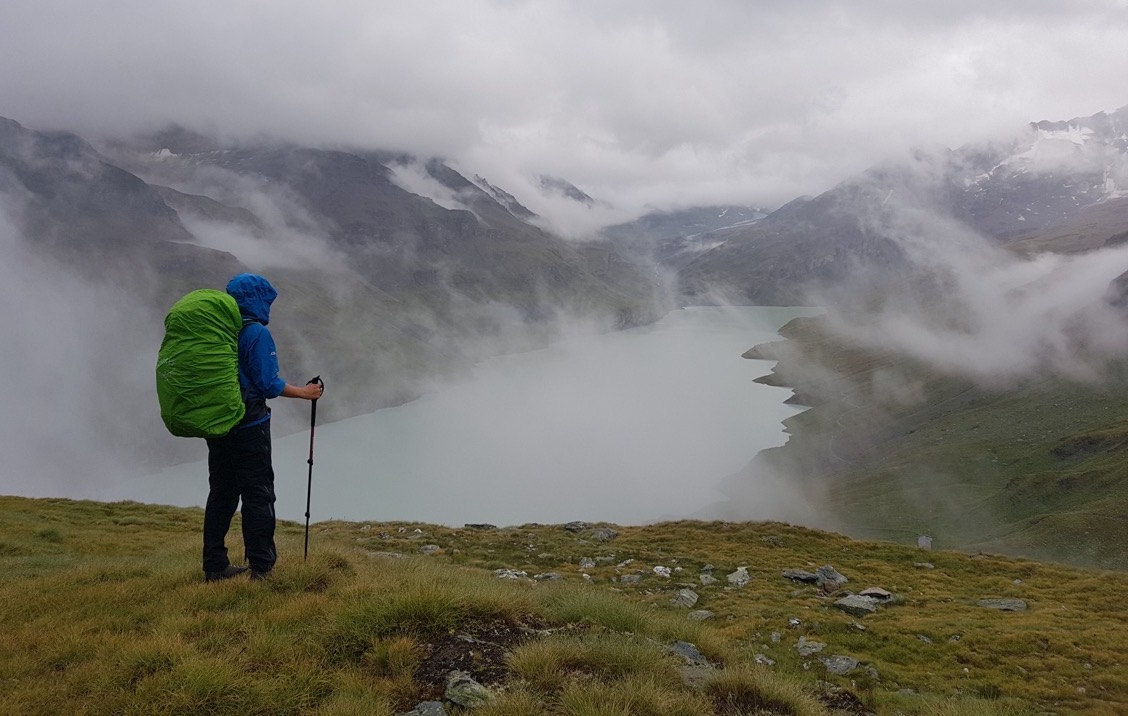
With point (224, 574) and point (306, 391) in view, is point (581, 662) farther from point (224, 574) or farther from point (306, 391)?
point (224, 574)

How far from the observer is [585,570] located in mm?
22203

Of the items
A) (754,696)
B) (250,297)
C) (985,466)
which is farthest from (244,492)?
(985,466)

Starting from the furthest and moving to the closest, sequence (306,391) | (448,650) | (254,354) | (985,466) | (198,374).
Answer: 1. (985,466)
2. (306,391)
3. (254,354)
4. (198,374)
5. (448,650)

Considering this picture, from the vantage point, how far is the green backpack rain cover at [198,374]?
703 cm

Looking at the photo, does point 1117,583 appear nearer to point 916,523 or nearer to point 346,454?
point 916,523

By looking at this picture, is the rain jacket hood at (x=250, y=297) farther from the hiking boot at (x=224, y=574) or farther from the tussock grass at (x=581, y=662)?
the tussock grass at (x=581, y=662)

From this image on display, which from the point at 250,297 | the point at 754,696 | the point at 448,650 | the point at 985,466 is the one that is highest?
the point at 250,297

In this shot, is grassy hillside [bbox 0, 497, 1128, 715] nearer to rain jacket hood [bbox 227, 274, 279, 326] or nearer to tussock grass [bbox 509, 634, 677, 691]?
tussock grass [bbox 509, 634, 677, 691]

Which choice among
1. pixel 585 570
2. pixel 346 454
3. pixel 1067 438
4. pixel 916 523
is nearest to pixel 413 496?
pixel 346 454

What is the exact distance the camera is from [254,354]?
7746mm

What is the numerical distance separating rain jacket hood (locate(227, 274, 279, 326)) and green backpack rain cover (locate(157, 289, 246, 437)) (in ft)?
2.14

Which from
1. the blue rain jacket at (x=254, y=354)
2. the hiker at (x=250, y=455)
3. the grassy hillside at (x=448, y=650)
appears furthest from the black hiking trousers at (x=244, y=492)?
the grassy hillside at (x=448, y=650)

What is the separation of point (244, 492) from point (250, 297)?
8.93 feet

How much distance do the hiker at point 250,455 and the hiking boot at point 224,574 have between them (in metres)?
0.01
